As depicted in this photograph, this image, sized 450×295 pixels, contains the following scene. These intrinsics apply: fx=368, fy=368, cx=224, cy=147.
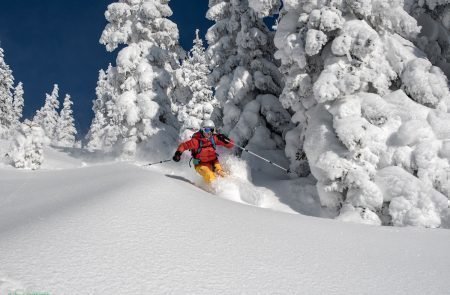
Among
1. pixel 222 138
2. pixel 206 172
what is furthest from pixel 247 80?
pixel 206 172

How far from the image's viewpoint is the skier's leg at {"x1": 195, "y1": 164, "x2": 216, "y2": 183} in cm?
1080

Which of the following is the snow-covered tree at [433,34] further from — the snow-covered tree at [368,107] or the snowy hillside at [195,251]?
the snowy hillside at [195,251]

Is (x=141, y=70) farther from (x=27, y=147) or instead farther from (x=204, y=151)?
(x=204, y=151)

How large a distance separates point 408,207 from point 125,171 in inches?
276

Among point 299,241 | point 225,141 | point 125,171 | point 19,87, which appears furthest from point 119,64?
point 19,87

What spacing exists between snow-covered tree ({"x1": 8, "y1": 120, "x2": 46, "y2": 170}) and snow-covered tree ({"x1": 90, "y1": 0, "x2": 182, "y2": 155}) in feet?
15.6

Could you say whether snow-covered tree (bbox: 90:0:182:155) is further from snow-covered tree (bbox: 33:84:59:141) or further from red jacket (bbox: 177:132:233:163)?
snow-covered tree (bbox: 33:84:59:141)

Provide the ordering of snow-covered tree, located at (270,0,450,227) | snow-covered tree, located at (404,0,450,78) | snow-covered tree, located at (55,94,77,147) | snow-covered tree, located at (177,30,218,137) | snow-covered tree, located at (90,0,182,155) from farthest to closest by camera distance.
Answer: snow-covered tree, located at (55,94,77,147) → snow-covered tree, located at (177,30,218,137) → snow-covered tree, located at (90,0,182,155) → snow-covered tree, located at (404,0,450,78) → snow-covered tree, located at (270,0,450,227)

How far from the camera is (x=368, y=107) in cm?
1099

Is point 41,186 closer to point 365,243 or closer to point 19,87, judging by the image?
point 365,243

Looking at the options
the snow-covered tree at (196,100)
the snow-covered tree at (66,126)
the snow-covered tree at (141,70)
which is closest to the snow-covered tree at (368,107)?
the snow-covered tree at (141,70)

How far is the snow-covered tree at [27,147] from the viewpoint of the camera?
19.6m

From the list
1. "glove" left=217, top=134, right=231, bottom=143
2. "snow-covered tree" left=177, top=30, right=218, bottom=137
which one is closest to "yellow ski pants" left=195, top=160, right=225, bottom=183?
"glove" left=217, top=134, right=231, bottom=143

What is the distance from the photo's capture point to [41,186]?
7.95m
